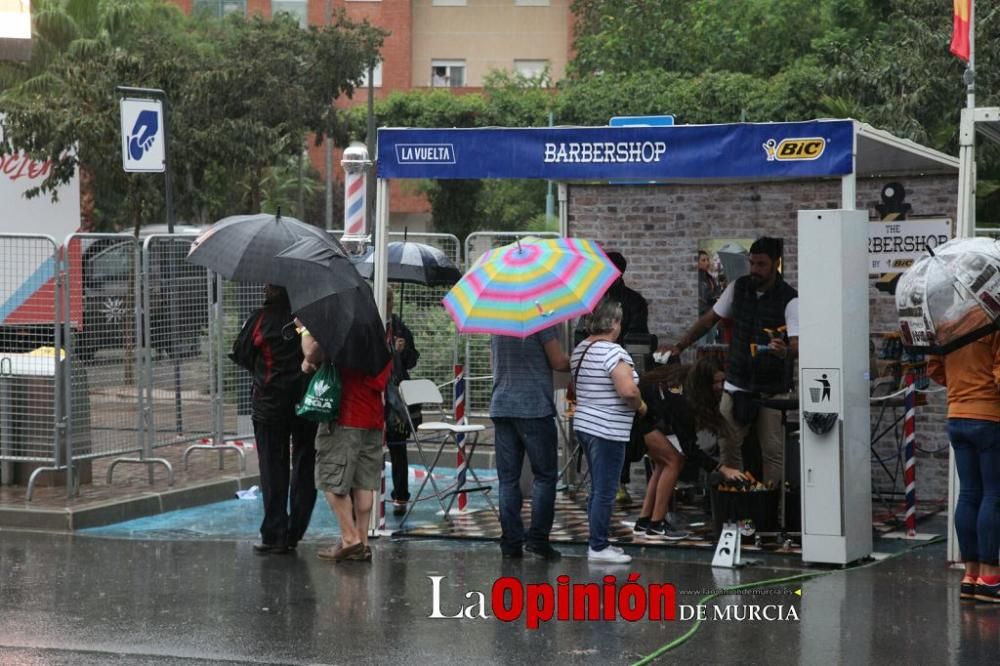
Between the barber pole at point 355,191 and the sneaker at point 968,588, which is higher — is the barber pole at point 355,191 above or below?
above

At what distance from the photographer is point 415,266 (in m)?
13.9

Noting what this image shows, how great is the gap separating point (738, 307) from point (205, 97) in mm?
17302

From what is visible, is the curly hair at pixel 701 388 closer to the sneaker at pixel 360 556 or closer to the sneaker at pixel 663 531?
the sneaker at pixel 663 531

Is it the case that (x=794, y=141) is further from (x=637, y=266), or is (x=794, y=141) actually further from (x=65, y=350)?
(x=65, y=350)

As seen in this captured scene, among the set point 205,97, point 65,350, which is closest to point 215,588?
point 65,350

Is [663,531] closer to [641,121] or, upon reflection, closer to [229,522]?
[641,121]

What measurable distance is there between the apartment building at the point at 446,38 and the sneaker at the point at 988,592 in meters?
48.5

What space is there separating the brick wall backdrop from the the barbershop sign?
0.40 feet

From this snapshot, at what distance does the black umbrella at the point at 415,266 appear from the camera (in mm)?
13797

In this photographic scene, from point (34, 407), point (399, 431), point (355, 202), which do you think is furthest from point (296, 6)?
point (399, 431)

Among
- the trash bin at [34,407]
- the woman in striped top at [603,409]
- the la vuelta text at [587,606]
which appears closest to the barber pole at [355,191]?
the trash bin at [34,407]

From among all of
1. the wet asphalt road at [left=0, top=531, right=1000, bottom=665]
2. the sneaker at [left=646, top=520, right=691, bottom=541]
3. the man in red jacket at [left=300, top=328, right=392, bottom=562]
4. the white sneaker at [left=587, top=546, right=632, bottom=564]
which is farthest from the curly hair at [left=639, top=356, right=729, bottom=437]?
the man in red jacket at [left=300, top=328, right=392, bottom=562]

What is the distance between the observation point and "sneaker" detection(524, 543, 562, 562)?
402 inches

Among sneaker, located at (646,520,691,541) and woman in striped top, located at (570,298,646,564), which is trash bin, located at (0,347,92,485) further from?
sneaker, located at (646,520,691,541)
